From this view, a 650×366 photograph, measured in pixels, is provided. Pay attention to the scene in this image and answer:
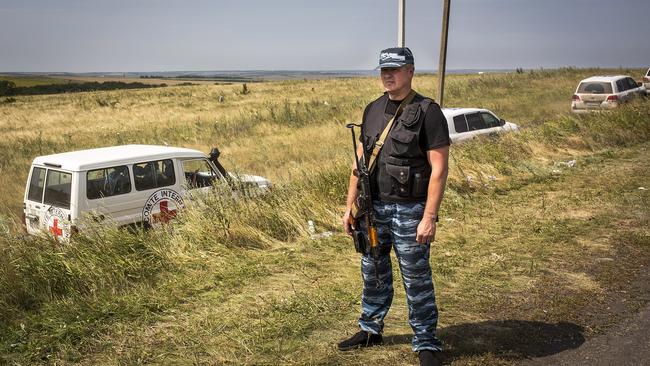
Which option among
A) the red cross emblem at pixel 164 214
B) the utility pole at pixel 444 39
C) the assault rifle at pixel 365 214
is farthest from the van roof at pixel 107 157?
the utility pole at pixel 444 39

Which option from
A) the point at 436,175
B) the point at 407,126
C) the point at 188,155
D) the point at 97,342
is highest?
the point at 407,126

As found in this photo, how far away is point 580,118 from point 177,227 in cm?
1206

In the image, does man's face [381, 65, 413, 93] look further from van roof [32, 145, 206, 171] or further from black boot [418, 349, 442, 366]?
van roof [32, 145, 206, 171]

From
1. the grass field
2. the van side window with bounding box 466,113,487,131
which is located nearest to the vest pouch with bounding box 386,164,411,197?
the grass field

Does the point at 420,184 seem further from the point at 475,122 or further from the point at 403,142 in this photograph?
the point at 475,122

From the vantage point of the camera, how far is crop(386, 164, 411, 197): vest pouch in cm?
348

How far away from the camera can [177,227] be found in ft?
22.2

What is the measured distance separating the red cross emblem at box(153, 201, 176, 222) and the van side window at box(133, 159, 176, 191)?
0.30 metres

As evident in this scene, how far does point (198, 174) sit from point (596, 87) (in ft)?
51.5

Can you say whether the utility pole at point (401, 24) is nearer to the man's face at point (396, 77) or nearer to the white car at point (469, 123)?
the white car at point (469, 123)

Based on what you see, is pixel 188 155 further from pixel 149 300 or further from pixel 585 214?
pixel 585 214

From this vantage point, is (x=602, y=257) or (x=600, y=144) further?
(x=600, y=144)

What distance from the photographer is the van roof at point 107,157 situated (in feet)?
24.5

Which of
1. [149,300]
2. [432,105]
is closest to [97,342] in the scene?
[149,300]
